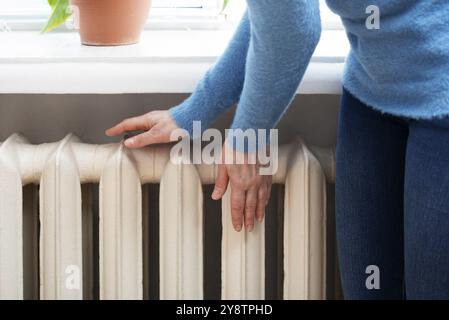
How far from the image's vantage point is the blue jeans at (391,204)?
792 millimetres

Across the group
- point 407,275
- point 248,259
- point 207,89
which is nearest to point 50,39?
point 207,89

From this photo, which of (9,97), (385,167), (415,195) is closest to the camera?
(415,195)

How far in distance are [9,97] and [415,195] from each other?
738mm

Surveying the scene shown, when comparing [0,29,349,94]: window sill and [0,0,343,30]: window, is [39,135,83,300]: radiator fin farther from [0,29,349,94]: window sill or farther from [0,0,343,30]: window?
[0,0,343,30]: window

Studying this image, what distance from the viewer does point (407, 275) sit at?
2.83 ft

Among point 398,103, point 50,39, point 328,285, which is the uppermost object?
point 50,39

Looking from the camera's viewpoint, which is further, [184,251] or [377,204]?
[184,251]

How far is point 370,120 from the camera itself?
928 millimetres

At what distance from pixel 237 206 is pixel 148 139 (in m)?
0.16

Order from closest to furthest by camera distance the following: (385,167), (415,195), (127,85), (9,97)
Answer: (415,195) → (385,167) → (127,85) → (9,97)

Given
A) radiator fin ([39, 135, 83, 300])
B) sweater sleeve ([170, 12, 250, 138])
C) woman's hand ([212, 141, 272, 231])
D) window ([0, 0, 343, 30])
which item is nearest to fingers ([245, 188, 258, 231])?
woman's hand ([212, 141, 272, 231])

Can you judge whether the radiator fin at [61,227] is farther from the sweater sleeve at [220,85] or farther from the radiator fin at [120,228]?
the sweater sleeve at [220,85]

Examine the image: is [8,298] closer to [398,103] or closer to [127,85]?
[127,85]

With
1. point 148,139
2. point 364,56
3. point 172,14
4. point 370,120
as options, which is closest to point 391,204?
point 370,120
